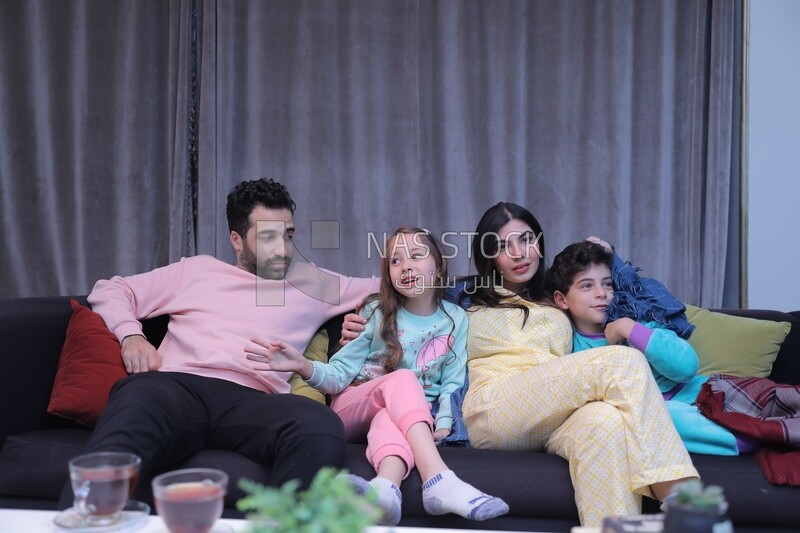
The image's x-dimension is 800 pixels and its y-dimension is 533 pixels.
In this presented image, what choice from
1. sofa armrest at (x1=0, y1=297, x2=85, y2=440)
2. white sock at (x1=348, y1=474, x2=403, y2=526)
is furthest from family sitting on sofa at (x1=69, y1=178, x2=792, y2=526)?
sofa armrest at (x1=0, y1=297, x2=85, y2=440)

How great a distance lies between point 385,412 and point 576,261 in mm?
775

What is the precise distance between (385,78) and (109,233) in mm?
1439

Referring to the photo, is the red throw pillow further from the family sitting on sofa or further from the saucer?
the saucer

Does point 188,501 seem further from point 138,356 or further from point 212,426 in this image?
point 138,356

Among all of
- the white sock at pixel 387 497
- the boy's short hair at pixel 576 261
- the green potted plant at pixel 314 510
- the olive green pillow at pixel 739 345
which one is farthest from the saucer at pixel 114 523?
the olive green pillow at pixel 739 345

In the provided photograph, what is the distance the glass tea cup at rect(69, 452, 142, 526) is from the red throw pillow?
3.25 ft

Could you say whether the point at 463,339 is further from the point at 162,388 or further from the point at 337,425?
the point at 162,388

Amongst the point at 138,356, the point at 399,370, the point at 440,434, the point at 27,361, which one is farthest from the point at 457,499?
the point at 27,361

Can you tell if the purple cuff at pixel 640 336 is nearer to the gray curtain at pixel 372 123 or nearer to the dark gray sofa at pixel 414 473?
the dark gray sofa at pixel 414 473

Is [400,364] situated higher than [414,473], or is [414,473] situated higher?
[400,364]

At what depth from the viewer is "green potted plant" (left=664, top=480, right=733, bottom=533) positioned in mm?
898

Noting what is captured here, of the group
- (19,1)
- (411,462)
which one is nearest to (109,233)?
(19,1)

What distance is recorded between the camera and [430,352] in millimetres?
2188

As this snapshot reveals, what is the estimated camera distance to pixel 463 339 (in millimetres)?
2234
